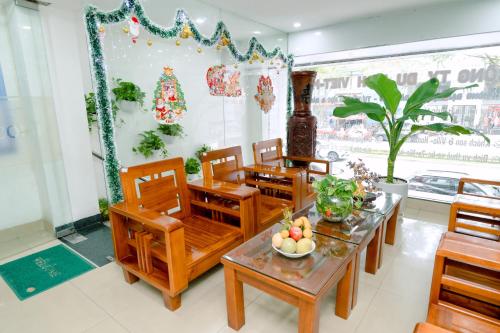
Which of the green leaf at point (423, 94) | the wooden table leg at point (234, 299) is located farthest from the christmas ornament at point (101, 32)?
the green leaf at point (423, 94)

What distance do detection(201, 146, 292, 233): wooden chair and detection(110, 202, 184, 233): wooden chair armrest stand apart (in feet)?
2.61

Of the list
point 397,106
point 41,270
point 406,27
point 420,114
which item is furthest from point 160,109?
point 406,27

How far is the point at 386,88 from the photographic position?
2998 millimetres

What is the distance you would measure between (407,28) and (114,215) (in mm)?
3901

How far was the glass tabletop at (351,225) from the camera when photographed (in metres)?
1.86

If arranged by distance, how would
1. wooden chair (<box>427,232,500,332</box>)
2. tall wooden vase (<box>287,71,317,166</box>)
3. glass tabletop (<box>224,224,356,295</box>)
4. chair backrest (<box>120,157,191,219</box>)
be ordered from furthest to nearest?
tall wooden vase (<box>287,71,317,166</box>)
chair backrest (<box>120,157,191,219</box>)
glass tabletop (<box>224,224,356,295</box>)
wooden chair (<box>427,232,500,332</box>)

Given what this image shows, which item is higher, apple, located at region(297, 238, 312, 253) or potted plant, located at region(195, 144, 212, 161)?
potted plant, located at region(195, 144, 212, 161)

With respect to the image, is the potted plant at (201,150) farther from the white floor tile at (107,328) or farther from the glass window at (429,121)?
the glass window at (429,121)

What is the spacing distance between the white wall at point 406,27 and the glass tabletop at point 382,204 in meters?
2.17

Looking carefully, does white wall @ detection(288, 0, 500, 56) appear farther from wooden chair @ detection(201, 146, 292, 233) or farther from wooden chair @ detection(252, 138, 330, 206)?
A: wooden chair @ detection(201, 146, 292, 233)

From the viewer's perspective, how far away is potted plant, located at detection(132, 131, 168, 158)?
9.47 feet

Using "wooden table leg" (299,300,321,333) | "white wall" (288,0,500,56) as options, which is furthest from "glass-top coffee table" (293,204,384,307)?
"white wall" (288,0,500,56)

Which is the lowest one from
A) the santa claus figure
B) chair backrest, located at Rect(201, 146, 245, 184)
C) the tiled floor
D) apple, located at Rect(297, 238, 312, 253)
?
the tiled floor

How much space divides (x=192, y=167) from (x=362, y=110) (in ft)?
6.90
